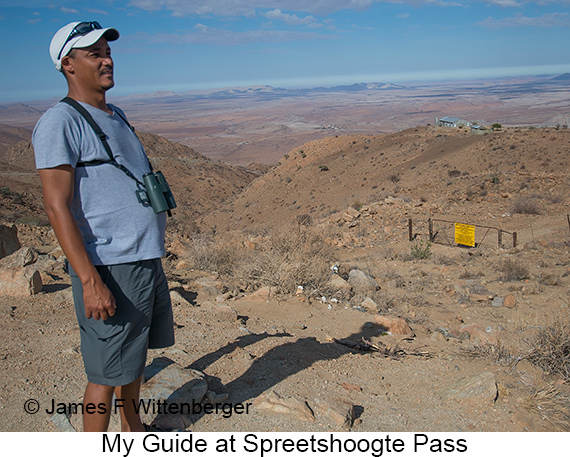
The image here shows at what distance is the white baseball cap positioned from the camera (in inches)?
79.4

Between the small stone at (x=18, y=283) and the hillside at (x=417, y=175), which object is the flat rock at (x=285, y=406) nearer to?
the small stone at (x=18, y=283)

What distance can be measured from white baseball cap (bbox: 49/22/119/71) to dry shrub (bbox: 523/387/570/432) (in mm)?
3260

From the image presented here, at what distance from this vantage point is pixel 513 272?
25.0 ft

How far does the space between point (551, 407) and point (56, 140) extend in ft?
10.6

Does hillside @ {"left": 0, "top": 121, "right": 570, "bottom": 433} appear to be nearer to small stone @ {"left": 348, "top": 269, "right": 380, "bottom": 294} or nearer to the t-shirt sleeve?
small stone @ {"left": 348, "top": 269, "right": 380, "bottom": 294}

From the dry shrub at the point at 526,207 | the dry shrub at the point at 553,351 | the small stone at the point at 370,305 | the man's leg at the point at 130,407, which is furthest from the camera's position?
the dry shrub at the point at 526,207

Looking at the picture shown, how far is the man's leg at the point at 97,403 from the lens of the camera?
6.81 ft

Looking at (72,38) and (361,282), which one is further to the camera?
(361,282)

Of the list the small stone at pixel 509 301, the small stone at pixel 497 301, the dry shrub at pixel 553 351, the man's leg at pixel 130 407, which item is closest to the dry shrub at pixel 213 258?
the small stone at pixel 497 301

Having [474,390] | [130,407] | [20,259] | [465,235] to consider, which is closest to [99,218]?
[130,407]

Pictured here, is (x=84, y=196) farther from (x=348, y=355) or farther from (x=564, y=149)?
(x=564, y=149)

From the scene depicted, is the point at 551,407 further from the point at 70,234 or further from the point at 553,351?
the point at 70,234

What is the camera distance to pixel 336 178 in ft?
80.6

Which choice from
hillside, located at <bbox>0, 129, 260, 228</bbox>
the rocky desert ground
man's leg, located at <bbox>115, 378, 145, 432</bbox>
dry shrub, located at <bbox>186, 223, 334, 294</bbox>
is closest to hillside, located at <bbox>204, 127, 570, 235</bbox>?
the rocky desert ground
